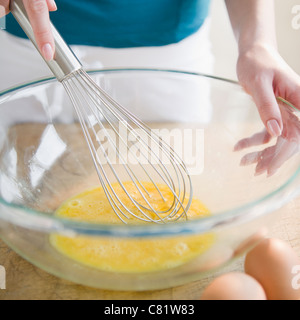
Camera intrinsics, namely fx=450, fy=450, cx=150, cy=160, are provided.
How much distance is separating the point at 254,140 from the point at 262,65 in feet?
0.48

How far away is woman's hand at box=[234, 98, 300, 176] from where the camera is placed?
30.4 inches

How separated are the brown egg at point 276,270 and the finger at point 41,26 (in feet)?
1.44

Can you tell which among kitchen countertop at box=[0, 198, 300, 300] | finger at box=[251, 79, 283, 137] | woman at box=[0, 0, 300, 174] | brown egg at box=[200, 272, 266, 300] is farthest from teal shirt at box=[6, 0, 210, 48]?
brown egg at box=[200, 272, 266, 300]

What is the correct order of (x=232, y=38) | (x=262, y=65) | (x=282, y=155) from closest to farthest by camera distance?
(x=282, y=155), (x=262, y=65), (x=232, y=38)

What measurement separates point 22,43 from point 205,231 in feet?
2.62

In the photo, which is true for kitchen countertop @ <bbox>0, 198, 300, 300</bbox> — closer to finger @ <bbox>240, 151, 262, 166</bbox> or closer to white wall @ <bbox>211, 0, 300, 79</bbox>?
finger @ <bbox>240, 151, 262, 166</bbox>

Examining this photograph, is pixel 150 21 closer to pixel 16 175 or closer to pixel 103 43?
pixel 103 43

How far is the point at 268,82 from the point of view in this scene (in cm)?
84

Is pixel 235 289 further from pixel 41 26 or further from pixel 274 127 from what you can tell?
pixel 41 26

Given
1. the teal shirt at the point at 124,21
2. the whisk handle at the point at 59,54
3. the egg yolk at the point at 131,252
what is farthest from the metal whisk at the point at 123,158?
the teal shirt at the point at 124,21

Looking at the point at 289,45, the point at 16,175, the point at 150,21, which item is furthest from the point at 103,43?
the point at 289,45

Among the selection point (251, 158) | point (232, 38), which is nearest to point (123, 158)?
point (251, 158)

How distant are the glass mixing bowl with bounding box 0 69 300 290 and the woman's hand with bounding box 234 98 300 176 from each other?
0.05 ft
